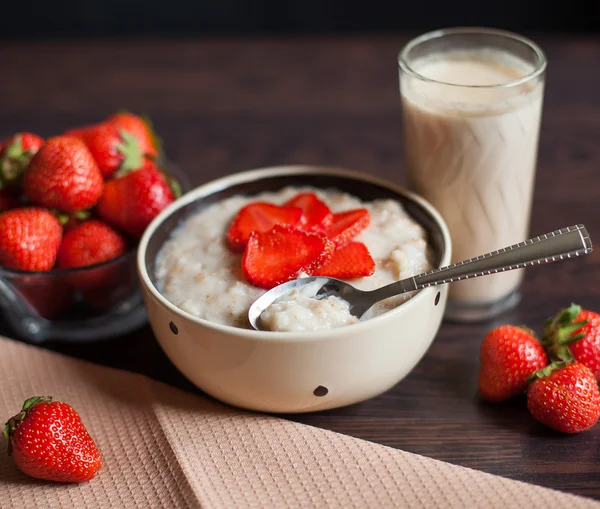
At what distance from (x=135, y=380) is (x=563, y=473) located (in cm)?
69

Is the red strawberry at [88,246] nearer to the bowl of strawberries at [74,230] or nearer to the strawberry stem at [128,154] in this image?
the bowl of strawberries at [74,230]

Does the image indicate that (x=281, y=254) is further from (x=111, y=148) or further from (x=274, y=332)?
(x=111, y=148)

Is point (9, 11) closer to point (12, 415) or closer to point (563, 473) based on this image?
point (12, 415)

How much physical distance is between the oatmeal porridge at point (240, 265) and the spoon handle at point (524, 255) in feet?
0.21

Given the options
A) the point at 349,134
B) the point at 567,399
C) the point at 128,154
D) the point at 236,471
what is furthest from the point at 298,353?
the point at 349,134

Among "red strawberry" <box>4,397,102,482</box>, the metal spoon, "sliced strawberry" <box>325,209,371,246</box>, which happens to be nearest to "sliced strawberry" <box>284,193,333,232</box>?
"sliced strawberry" <box>325,209,371,246</box>

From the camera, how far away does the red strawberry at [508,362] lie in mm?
1270

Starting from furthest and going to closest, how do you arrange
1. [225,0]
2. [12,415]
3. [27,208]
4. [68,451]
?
1. [225,0]
2. [27,208]
3. [12,415]
4. [68,451]

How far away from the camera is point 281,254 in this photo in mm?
1300

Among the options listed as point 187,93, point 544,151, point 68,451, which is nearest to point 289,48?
point 187,93

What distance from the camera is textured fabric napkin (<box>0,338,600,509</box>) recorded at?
109cm

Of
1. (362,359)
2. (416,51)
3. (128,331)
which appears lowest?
(128,331)

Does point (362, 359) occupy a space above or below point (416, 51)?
below

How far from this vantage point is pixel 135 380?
53.6 inches
